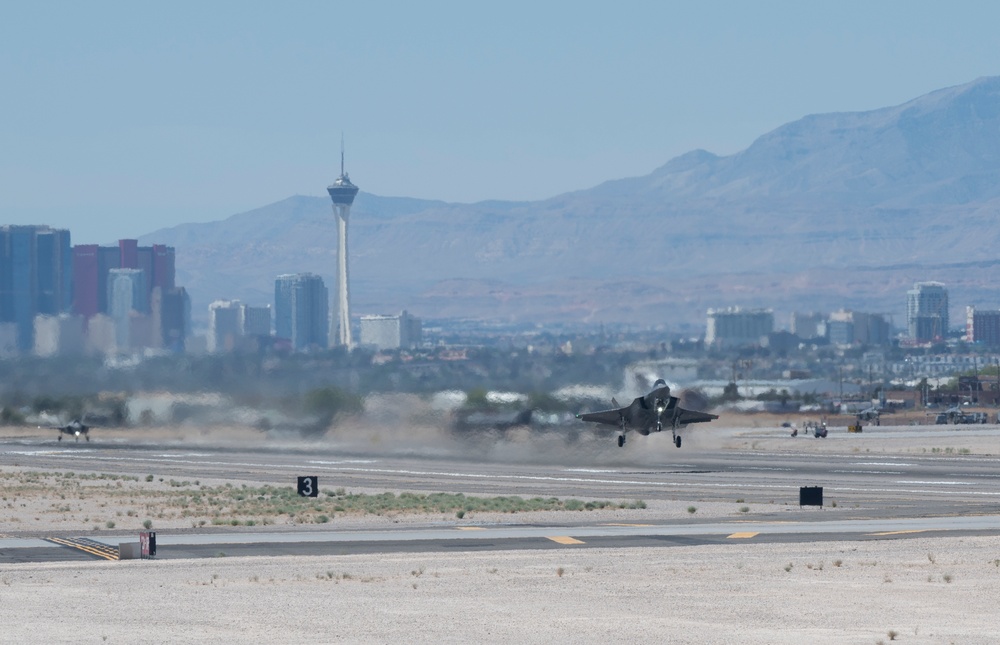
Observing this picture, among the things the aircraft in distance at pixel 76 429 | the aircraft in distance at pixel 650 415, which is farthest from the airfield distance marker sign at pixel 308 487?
the aircraft in distance at pixel 76 429

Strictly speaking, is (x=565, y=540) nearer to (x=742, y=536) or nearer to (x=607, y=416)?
(x=742, y=536)

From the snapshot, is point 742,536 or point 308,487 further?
point 308,487

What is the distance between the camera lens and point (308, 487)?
72.0m

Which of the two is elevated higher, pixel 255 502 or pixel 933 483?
pixel 933 483

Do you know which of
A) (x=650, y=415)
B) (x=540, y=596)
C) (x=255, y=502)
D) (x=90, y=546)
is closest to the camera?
(x=540, y=596)

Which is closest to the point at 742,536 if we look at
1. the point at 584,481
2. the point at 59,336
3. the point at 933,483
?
the point at 933,483

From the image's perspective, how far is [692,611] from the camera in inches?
1380

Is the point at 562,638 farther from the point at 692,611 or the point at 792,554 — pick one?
the point at 792,554

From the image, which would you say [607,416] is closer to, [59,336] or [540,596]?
[59,336]

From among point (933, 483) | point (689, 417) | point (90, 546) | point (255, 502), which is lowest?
point (255, 502)

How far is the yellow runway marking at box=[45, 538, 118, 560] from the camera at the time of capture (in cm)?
4640

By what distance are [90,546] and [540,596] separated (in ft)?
59.1

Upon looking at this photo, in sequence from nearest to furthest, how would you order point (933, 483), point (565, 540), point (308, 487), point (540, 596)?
point (540, 596) < point (565, 540) < point (308, 487) < point (933, 483)

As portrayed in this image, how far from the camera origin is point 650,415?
89062mm
